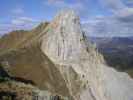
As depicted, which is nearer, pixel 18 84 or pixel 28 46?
pixel 18 84

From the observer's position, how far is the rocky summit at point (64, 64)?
126 feet

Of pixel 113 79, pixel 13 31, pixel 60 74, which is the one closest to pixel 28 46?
pixel 60 74

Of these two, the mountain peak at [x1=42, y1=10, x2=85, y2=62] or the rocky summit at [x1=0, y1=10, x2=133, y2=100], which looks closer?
the rocky summit at [x1=0, y1=10, x2=133, y2=100]

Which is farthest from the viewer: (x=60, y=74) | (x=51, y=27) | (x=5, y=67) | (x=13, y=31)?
(x=13, y=31)

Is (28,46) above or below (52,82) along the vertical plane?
above

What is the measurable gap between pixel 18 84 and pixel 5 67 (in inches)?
193

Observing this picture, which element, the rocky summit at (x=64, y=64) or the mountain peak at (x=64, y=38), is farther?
the mountain peak at (x=64, y=38)

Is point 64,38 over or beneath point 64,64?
over

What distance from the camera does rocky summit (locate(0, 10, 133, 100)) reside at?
3847cm

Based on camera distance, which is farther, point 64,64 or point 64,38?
point 64,38

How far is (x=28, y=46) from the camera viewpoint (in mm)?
40375

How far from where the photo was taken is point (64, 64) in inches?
1581

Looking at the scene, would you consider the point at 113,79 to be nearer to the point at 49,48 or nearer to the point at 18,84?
the point at 49,48

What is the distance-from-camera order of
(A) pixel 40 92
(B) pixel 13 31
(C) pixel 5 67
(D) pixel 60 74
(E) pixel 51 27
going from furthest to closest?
(B) pixel 13 31, (E) pixel 51 27, (D) pixel 60 74, (C) pixel 5 67, (A) pixel 40 92
